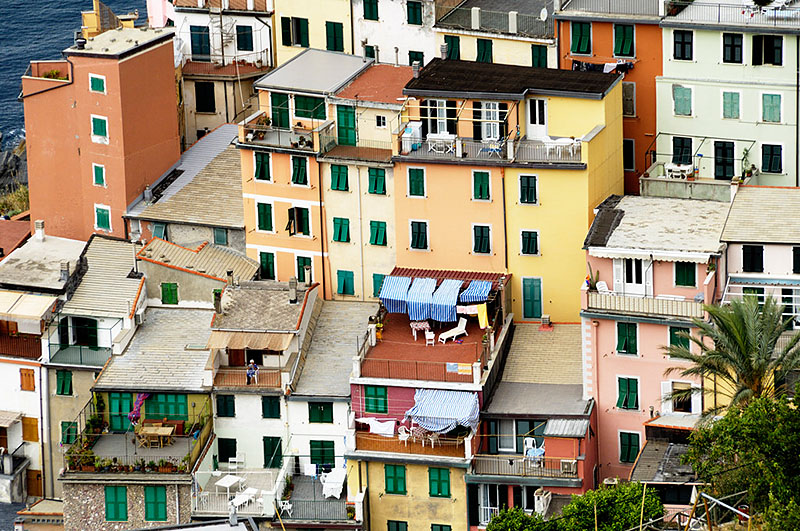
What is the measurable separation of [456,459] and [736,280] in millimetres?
15955

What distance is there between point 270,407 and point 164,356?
670 cm

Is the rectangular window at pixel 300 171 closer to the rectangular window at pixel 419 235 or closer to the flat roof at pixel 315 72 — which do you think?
the flat roof at pixel 315 72

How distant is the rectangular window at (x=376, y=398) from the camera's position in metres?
107

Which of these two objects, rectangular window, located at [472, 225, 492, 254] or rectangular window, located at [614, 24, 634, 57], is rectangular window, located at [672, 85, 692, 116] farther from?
rectangular window, located at [472, 225, 492, 254]

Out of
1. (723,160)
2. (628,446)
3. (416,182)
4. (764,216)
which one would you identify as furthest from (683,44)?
(628,446)

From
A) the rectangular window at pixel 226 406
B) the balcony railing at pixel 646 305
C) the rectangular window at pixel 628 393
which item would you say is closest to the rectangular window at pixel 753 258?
the balcony railing at pixel 646 305

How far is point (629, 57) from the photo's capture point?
116375 mm

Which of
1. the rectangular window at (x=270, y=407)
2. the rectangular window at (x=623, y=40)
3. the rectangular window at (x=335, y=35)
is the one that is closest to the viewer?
the rectangular window at (x=270, y=407)

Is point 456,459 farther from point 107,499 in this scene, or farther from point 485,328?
point 107,499

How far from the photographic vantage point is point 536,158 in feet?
362

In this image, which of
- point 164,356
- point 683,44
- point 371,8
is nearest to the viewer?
point 164,356

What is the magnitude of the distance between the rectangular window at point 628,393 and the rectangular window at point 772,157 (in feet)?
54.5

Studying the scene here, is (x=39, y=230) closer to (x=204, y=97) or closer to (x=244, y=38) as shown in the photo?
(x=204, y=97)

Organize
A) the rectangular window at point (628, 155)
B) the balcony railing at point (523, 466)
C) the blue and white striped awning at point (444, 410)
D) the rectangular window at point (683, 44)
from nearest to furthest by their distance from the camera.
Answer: the balcony railing at point (523, 466)
the blue and white striped awning at point (444, 410)
the rectangular window at point (683, 44)
the rectangular window at point (628, 155)
